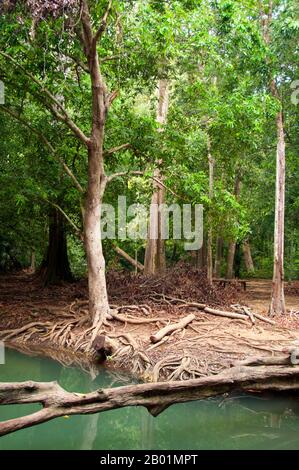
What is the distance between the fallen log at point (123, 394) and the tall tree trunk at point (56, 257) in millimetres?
10366

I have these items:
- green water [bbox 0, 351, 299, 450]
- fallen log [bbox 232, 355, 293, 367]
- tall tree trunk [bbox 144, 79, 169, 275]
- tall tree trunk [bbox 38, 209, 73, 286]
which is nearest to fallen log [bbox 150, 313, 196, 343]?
green water [bbox 0, 351, 299, 450]

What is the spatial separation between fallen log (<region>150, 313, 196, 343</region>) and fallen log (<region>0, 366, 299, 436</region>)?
3.39m

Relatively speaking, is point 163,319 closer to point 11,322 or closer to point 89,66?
point 11,322

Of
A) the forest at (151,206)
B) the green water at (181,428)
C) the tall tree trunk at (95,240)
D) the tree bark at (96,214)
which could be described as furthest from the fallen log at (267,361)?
the tall tree trunk at (95,240)

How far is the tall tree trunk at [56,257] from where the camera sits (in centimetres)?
1538

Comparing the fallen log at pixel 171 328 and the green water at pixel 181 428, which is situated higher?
the fallen log at pixel 171 328

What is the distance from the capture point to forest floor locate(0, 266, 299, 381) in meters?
8.34

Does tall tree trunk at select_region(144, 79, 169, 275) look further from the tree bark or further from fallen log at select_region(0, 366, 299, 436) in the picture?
fallen log at select_region(0, 366, 299, 436)

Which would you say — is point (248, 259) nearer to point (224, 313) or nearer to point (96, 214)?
point (224, 313)

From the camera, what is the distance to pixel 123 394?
4996 mm

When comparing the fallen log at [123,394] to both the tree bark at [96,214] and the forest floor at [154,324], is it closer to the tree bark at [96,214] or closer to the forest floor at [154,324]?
the forest floor at [154,324]

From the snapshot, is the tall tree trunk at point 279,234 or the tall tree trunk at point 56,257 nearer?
the tall tree trunk at point 279,234

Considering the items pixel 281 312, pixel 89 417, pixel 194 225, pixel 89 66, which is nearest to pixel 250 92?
pixel 194 225

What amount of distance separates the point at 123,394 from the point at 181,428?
4.81 feet
